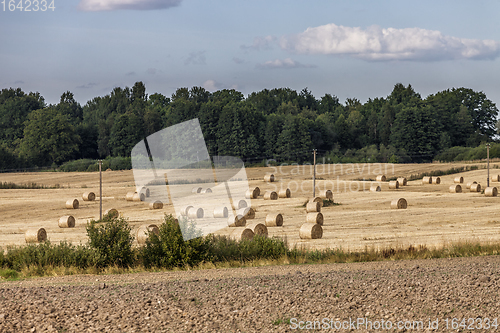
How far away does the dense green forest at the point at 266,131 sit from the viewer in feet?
302

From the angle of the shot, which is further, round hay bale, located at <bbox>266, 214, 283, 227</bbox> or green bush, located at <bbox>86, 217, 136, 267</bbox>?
round hay bale, located at <bbox>266, 214, 283, 227</bbox>

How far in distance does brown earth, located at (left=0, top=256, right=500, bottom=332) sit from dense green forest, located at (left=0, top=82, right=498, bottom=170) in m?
75.3

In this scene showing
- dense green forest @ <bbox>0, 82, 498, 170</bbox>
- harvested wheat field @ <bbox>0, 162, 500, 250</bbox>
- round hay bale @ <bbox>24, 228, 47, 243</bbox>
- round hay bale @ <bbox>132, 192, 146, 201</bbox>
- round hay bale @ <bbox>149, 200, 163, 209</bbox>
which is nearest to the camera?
harvested wheat field @ <bbox>0, 162, 500, 250</bbox>

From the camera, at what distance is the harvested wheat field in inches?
917

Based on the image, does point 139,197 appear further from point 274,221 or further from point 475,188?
point 475,188

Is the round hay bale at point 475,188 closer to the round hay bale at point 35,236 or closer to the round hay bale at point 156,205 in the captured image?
the round hay bale at point 156,205

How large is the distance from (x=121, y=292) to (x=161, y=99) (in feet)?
438

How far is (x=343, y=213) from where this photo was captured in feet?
108

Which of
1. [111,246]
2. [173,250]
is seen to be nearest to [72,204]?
[111,246]

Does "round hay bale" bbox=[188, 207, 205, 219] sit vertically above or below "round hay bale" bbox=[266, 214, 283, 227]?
above

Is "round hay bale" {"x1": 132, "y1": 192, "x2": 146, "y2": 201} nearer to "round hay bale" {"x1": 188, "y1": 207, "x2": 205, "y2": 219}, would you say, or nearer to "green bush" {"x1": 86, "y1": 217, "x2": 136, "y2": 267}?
"round hay bale" {"x1": 188, "y1": 207, "x2": 205, "y2": 219}

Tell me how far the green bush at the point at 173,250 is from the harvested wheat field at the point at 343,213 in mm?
2447

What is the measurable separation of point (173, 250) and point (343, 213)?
1825cm

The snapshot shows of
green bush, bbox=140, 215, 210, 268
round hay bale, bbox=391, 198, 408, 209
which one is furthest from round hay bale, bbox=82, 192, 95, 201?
green bush, bbox=140, 215, 210, 268
